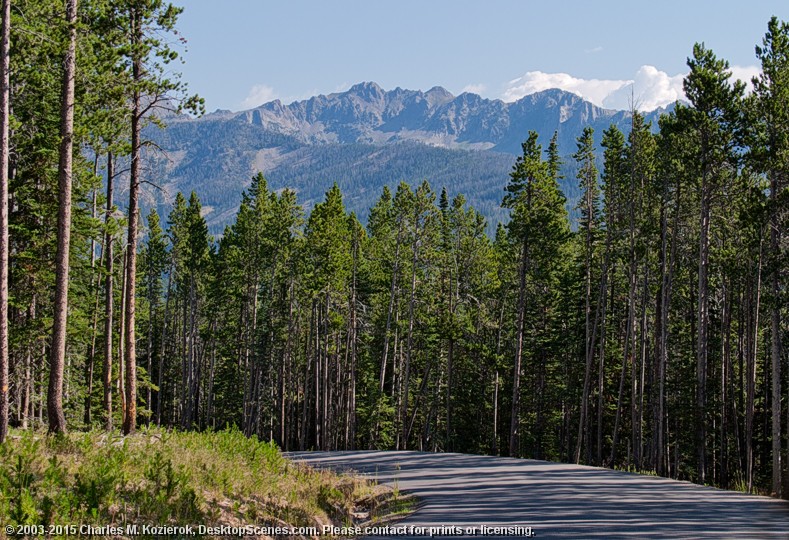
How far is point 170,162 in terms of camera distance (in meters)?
18.2

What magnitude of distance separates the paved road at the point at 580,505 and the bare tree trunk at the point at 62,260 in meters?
7.90

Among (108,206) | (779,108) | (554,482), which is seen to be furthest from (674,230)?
(108,206)

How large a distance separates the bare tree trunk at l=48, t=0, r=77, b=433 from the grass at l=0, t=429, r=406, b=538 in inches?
33.6

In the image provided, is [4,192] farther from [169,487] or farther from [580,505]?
[580,505]

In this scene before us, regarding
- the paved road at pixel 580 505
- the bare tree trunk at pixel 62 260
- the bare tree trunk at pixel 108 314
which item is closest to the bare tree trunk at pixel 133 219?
the bare tree trunk at pixel 108 314

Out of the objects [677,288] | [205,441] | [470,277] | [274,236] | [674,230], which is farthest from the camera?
[470,277]

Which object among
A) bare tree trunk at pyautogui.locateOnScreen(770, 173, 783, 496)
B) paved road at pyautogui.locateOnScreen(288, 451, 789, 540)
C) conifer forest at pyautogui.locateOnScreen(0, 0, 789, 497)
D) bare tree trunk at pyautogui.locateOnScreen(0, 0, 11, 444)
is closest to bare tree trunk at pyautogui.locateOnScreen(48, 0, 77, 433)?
conifer forest at pyautogui.locateOnScreen(0, 0, 789, 497)

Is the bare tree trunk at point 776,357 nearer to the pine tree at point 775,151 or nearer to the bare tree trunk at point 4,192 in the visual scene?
the pine tree at point 775,151

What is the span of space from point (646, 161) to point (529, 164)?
211 inches

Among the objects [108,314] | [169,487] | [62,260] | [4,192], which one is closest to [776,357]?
[169,487]

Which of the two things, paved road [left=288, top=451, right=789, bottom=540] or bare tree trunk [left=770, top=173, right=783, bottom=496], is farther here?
bare tree trunk [left=770, top=173, right=783, bottom=496]

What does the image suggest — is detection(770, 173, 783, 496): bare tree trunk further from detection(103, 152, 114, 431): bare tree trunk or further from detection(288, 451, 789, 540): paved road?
detection(103, 152, 114, 431): bare tree trunk

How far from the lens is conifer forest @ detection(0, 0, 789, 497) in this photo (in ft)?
58.7

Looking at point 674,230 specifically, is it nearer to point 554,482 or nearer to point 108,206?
point 554,482
